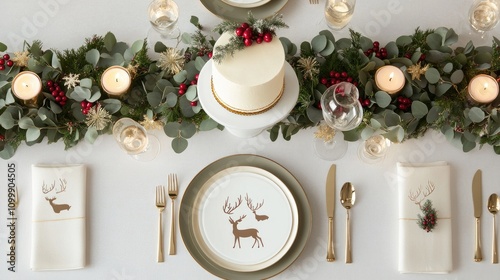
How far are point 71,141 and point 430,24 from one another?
1.31 metres

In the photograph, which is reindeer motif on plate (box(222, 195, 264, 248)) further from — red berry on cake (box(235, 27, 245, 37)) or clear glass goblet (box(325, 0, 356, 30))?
clear glass goblet (box(325, 0, 356, 30))

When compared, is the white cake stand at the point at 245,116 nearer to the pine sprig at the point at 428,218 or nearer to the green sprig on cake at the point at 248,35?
the green sprig on cake at the point at 248,35

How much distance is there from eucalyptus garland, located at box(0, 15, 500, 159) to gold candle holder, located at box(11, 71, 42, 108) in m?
0.02

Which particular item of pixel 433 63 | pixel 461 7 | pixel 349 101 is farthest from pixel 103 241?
pixel 461 7

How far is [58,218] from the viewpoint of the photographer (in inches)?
68.1

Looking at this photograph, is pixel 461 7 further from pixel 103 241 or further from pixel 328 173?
pixel 103 241

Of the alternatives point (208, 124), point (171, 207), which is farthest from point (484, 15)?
point (171, 207)

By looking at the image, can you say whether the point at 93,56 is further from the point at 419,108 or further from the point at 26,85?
the point at 419,108

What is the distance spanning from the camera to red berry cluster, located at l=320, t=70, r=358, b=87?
1687mm

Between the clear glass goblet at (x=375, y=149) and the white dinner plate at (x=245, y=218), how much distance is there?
0.30 m

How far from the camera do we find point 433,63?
1734mm

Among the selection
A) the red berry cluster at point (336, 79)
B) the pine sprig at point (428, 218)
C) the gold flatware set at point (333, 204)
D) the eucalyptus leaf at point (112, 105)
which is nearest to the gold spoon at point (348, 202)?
Result: the gold flatware set at point (333, 204)

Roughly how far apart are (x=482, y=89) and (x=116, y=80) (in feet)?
3.91

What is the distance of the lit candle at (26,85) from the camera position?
168 centimetres
